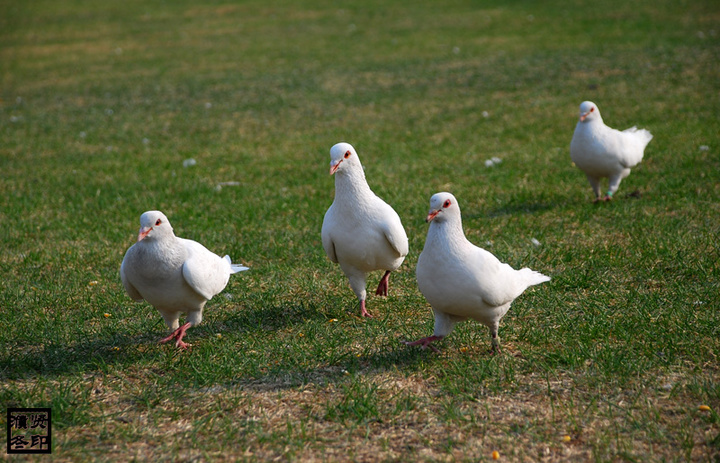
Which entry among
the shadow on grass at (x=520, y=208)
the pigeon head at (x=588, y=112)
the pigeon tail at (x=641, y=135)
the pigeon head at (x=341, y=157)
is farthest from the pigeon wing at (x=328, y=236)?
the pigeon tail at (x=641, y=135)

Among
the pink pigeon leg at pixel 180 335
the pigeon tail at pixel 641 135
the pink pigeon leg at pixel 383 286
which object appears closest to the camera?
the pink pigeon leg at pixel 180 335

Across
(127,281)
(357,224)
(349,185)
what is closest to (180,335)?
(127,281)

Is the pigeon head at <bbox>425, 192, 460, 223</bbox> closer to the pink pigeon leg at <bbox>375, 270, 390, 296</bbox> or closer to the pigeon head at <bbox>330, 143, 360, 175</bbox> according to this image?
the pigeon head at <bbox>330, 143, 360, 175</bbox>

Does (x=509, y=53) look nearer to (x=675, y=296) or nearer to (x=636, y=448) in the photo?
(x=675, y=296)

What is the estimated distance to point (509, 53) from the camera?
50.2 feet

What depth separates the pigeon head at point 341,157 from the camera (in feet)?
14.3

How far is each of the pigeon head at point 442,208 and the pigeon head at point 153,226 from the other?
4.70ft

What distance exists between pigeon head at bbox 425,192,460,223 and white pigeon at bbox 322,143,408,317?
2.42 feet

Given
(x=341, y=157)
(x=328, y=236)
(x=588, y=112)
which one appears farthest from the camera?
(x=588, y=112)

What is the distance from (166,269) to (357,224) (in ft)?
3.98

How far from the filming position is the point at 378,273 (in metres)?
5.57

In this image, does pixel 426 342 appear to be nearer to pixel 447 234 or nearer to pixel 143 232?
pixel 447 234

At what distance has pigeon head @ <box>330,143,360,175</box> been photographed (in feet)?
14.3

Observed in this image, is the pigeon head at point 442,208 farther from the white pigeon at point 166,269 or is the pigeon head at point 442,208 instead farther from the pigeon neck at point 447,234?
the white pigeon at point 166,269
